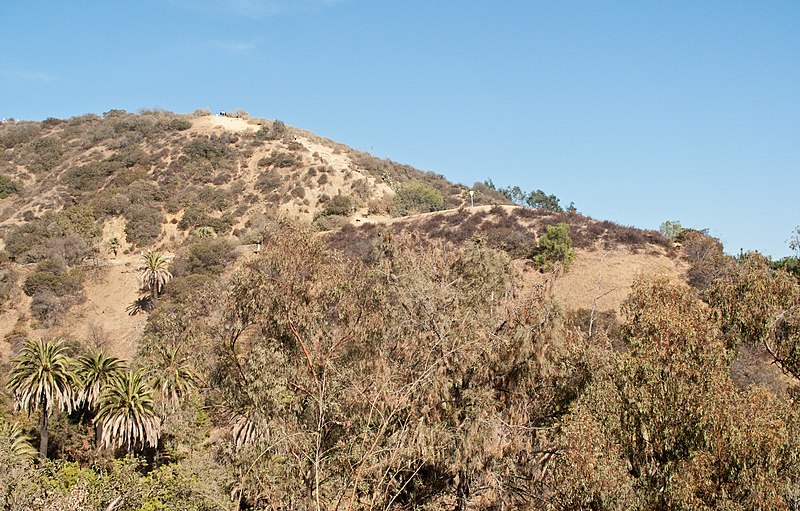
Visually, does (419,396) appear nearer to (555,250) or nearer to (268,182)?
(555,250)

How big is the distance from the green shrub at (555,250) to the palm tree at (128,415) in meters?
27.1

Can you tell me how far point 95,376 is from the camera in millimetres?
26531

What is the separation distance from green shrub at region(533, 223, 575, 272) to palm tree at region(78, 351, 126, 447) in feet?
90.6

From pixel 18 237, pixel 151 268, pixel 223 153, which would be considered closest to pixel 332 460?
pixel 151 268

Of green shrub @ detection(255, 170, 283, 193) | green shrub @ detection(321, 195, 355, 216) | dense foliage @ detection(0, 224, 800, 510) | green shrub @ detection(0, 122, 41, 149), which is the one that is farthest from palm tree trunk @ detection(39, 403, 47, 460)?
green shrub @ detection(0, 122, 41, 149)

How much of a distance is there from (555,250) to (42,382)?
3156 centimetres

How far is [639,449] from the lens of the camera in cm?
1147

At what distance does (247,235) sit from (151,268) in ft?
37.4

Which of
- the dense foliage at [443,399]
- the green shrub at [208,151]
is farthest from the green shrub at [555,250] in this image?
the green shrub at [208,151]

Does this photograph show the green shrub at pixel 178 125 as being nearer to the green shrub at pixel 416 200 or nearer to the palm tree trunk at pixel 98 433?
the green shrub at pixel 416 200

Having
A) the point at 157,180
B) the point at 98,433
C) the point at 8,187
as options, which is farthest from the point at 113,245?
the point at 98,433

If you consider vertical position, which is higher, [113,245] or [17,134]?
[17,134]

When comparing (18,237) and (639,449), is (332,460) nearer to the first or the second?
(639,449)

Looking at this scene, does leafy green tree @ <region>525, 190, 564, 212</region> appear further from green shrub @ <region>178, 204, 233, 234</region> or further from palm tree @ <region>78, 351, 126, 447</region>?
palm tree @ <region>78, 351, 126, 447</region>
